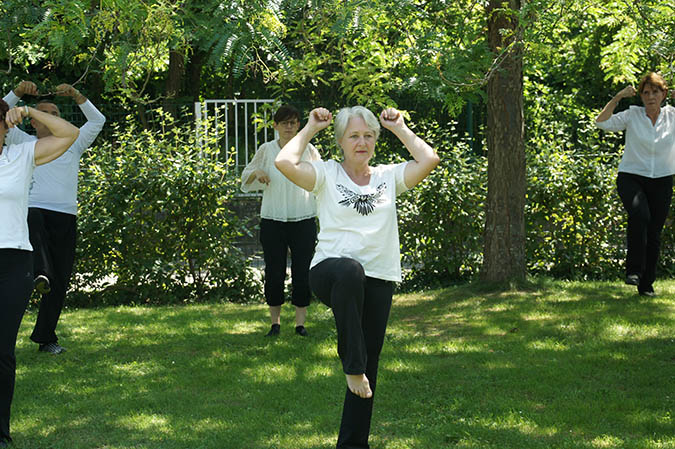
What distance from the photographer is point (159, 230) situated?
9.71 meters

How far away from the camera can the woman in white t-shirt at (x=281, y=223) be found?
7285mm

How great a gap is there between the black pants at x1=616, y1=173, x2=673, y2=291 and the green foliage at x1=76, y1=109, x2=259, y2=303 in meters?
4.21

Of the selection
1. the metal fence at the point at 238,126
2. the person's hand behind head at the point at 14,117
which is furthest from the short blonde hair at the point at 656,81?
the metal fence at the point at 238,126

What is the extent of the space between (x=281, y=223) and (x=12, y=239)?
3046mm

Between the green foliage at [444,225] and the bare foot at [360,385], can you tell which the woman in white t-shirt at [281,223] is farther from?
the bare foot at [360,385]

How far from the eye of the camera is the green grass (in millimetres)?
4863

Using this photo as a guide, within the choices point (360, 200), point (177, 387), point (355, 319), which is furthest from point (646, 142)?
point (355, 319)

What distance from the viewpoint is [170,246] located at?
9750mm

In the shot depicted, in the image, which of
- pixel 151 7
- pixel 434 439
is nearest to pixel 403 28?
pixel 151 7

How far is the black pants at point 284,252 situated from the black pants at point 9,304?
9.40ft

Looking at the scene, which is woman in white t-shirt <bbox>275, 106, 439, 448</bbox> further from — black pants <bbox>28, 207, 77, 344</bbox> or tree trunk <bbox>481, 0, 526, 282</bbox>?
tree trunk <bbox>481, 0, 526, 282</bbox>

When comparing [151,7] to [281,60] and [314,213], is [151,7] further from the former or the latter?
[314,213]

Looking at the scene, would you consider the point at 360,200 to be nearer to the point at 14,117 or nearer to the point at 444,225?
the point at 14,117

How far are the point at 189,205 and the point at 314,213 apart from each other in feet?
8.96
